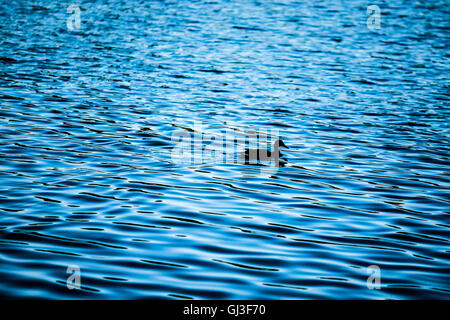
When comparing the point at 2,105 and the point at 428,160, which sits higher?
the point at 2,105

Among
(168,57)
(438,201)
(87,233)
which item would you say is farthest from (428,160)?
(168,57)

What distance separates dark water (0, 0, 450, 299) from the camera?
17.7 feet

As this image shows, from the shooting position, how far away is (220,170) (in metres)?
8.54

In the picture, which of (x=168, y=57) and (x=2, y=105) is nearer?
(x=2, y=105)

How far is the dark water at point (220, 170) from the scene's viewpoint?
17.7 ft

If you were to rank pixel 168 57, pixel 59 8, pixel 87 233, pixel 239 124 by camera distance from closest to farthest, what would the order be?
pixel 87 233 → pixel 239 124 → pixel 168 57 → pixel 59 8

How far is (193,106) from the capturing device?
1219cm

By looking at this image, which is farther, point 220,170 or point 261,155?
point 261,155

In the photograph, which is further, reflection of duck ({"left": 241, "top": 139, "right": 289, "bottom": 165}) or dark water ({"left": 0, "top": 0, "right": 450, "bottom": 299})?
reflection of duck ({"left": 241, "top": 139, "right": 289, "bottom": 165})

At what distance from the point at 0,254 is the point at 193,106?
716 centimetres

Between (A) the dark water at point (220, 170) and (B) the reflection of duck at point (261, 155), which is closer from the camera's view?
(A) the dark water at point (220, 170)
